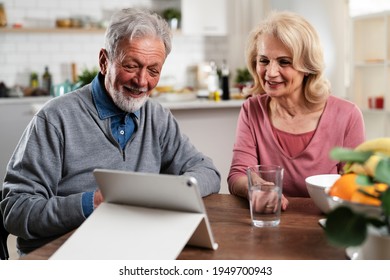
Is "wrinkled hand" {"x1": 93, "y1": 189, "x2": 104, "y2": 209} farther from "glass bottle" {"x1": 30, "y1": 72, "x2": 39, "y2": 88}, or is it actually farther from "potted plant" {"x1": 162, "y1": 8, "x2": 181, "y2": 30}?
"potted plant" {"x1": 162, "y1": 8, "x2": 181, "y2": 30}

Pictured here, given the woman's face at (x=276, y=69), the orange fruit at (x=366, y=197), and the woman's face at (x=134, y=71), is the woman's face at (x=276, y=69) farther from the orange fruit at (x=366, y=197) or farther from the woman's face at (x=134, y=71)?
the orange fruit at (x=366, y=197)

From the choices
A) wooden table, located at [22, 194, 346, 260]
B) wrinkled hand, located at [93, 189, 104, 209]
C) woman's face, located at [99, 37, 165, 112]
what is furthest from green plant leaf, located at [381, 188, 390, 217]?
woman's face, located at [99, 37, 165, 112]

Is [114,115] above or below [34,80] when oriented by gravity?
below

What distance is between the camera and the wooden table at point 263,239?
120cm

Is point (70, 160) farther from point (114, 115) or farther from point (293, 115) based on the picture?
point (293, 115)

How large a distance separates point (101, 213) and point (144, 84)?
0.73 m

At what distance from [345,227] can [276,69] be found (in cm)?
131

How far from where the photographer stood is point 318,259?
1170mm

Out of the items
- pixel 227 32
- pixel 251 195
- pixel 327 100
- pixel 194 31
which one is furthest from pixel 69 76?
pixel 251 195

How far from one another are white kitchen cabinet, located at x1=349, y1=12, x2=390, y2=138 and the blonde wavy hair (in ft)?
9.96

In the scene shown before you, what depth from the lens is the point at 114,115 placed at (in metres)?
1.90

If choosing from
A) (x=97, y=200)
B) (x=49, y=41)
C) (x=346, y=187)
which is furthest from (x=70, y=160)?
(x=49, y=41)

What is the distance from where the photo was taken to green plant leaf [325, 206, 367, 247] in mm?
874
